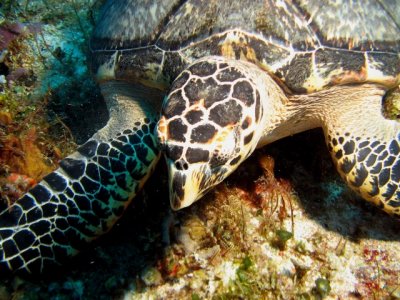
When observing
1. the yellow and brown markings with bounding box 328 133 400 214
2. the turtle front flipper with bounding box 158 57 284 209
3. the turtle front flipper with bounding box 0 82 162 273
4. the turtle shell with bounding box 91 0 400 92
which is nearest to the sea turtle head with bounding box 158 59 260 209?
the turtle front flipper with bounding box 158 57 284 209

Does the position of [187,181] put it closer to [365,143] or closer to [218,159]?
[218,159]

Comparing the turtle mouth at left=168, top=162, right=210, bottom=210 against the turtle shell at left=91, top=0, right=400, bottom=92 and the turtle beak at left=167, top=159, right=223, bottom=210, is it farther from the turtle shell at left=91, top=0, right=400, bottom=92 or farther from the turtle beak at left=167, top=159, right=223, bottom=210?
the turtle shell at left=91, top=0, right=400, bottom=92

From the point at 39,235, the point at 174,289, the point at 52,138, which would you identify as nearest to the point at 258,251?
the point at 174,289

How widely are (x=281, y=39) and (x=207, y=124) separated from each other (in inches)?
37.8

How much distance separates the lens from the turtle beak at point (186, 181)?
1.72 metres

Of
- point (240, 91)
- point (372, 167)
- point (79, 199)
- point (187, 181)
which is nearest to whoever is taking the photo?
point (187, 181)

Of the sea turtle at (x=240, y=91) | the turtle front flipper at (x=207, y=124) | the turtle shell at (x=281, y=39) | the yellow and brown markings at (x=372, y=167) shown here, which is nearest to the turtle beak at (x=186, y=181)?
the turtle front flipper at (x=207, y=124)

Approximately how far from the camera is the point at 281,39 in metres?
2.25

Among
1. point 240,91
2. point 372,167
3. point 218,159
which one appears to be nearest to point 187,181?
point 218,159

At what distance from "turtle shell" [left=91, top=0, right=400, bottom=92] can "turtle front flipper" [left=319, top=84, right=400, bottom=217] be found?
8.5 inches

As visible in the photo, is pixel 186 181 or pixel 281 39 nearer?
pixel 186 181

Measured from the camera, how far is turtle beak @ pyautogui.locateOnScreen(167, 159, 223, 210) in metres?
1.72

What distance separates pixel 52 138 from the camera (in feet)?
10.8

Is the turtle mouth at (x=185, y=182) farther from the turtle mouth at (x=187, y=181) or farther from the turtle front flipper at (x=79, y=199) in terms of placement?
the turtle front flipper at (x=79, y=199)
